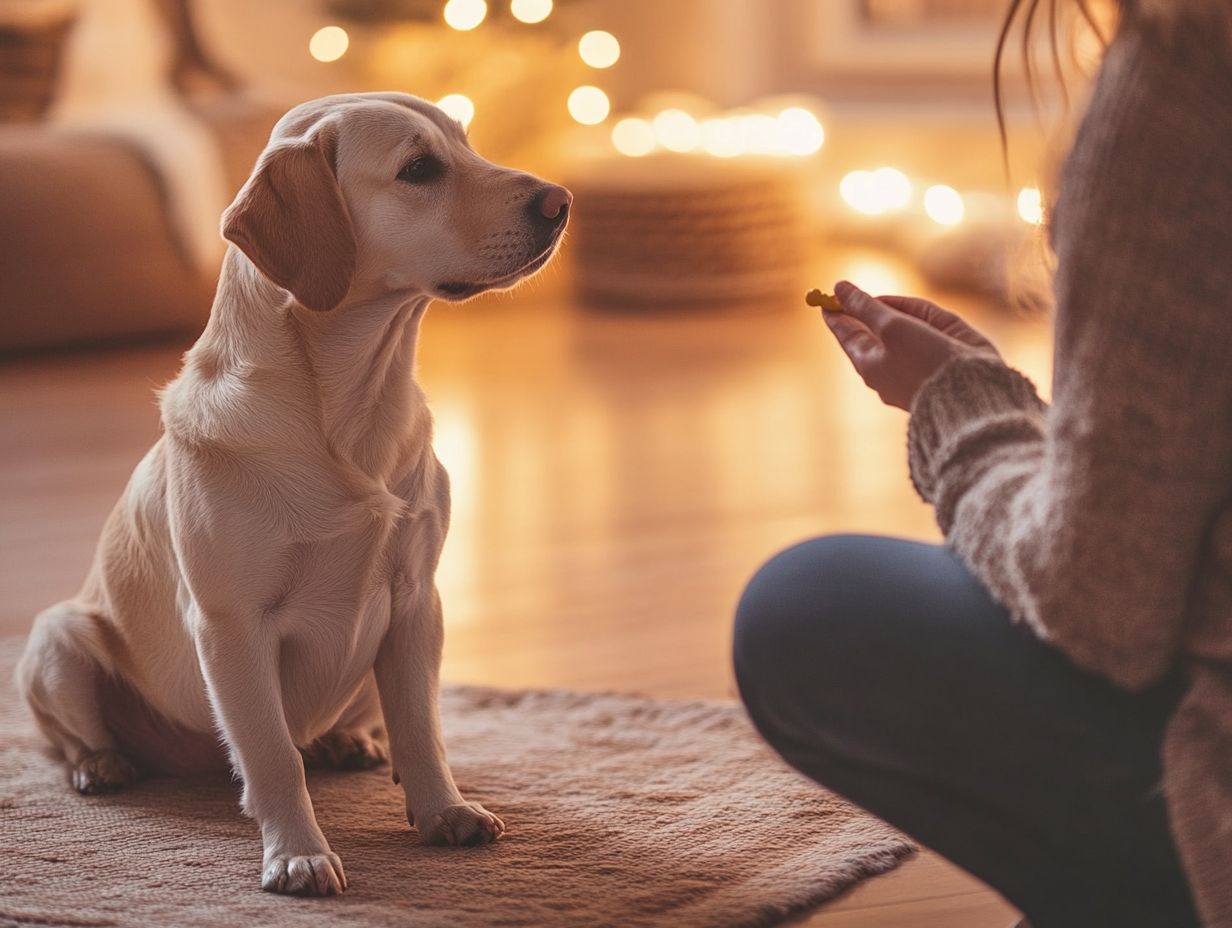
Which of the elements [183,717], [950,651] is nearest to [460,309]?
[183,717]

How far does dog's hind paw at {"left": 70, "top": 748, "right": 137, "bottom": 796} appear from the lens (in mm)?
1605

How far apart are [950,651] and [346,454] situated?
599mm

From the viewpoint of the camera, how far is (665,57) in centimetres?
564

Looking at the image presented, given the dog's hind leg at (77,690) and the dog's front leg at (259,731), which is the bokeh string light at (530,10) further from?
the dog's front leg at (259,731)

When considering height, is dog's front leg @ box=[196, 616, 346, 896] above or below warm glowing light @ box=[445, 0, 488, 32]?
below

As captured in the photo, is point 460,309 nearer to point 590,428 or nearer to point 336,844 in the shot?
point 590,428

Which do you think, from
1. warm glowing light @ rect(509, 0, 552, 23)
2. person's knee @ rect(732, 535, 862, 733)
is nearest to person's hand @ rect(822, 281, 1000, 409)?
person's knee @ rect(732, 535, 862, 733)

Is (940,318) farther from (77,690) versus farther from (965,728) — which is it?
(77,690)

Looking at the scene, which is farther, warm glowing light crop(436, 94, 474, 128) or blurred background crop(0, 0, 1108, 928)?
warm glowing light crop(436, 94, 474, 128)

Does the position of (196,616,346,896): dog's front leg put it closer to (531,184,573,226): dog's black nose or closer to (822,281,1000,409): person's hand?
(531,184,573,226): dog's black nose

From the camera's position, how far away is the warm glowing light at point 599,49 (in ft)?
17.6

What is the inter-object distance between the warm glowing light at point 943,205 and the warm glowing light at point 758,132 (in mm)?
547

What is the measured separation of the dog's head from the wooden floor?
2.13ft

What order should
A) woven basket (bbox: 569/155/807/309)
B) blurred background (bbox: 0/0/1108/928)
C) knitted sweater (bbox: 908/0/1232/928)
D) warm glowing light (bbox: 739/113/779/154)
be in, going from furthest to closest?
warm glowing light (bbox: 739/113/779/154) → woven basket (bbox: 569/155/807/309) → blurred background (bbox: 0/0/1108/928) → knitted sweater (bbox: 908/0/1232/928)
